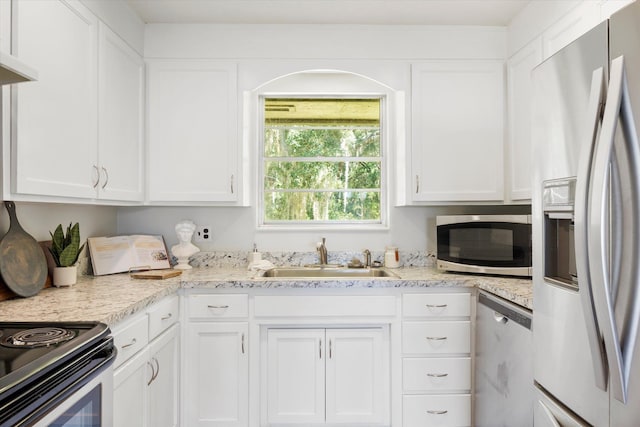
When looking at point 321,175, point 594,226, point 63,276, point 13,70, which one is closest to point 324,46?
point 321,175

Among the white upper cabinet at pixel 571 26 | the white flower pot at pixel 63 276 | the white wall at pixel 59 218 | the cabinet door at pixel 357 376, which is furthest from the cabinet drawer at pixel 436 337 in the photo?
the white wall at pixel 59 218

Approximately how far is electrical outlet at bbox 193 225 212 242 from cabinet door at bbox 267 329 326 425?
882mm

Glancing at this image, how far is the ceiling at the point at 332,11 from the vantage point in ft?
7.61

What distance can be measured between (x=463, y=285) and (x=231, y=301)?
1.26 metres

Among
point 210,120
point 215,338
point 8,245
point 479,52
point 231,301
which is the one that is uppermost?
point 479,52

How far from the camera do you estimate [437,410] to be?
2203 mm

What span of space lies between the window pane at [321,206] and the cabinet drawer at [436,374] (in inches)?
42.3

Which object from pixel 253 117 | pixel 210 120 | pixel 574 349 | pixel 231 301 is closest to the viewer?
pixel 574 349

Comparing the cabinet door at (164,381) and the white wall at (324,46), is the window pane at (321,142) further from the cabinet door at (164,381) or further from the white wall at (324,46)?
the cabinet door at (164,381)

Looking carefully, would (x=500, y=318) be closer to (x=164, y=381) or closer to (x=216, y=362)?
(x=216, y=362)

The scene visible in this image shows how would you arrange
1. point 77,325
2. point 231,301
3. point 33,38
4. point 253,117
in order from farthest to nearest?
point 253,117, point 231,301, point 33,38, point 77,325

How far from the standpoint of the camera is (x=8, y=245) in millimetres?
1700

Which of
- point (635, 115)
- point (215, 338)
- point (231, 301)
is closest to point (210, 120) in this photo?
point (231, 301)

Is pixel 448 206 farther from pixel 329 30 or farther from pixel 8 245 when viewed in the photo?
pixel 8 245
